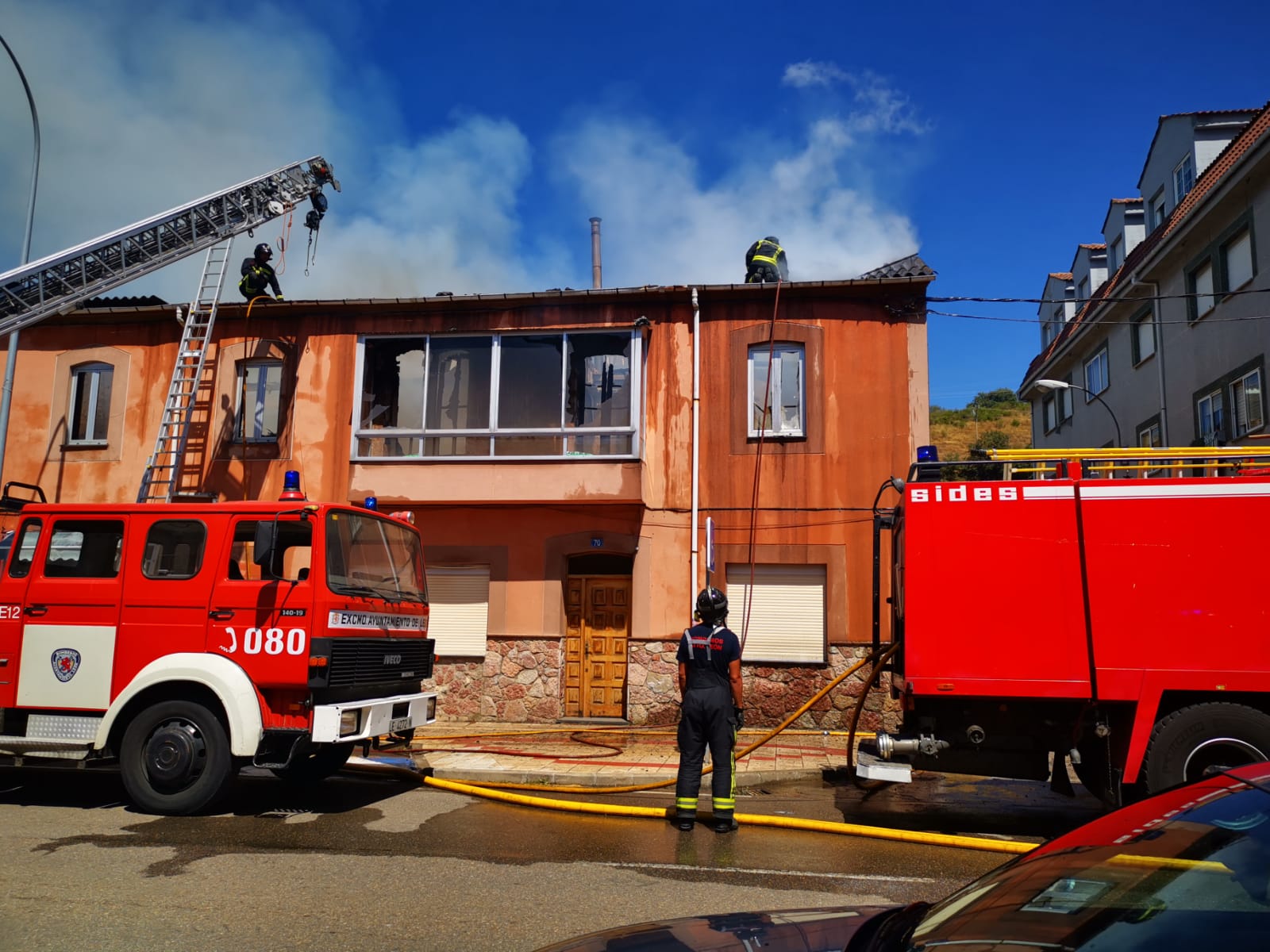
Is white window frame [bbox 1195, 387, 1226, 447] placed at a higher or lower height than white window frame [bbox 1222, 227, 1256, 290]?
lower

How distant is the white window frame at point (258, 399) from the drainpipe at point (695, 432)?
22.9 feet

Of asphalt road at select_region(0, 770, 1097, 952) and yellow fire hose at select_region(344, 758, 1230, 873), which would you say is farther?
yellow fire hose at select_region(344, 758, 1230, 873)

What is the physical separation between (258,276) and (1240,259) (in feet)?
57.6

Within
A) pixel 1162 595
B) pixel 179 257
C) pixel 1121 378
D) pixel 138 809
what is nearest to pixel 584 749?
pixel 138 809

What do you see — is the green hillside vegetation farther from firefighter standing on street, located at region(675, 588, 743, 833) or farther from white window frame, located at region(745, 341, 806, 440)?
firefighter standing on street, located at region(675, 588, 743, 833)

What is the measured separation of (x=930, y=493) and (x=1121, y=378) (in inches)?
756

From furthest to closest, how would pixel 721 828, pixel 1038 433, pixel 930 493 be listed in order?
pixel 1038 433, pixel 930 493, pixel 721 828

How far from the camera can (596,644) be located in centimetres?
1478

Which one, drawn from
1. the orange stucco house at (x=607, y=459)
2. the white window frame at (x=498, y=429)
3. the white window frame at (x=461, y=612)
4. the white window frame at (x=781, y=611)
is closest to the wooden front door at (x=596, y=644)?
the orange stucco house at (x=607, y=459)

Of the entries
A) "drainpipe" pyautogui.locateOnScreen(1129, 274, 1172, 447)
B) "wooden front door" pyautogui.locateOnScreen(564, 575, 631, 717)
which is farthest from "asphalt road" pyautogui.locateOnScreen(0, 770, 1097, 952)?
"drainpipe" pyautogui.locateOnScreen(1129, 274, 1172, 447)

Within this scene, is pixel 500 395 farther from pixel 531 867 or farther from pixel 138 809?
pixel 531 867

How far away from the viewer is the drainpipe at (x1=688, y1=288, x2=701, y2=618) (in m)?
14.4

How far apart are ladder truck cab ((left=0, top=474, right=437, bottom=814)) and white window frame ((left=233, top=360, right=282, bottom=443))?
7.33 meters

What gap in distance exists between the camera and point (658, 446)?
14.8m
